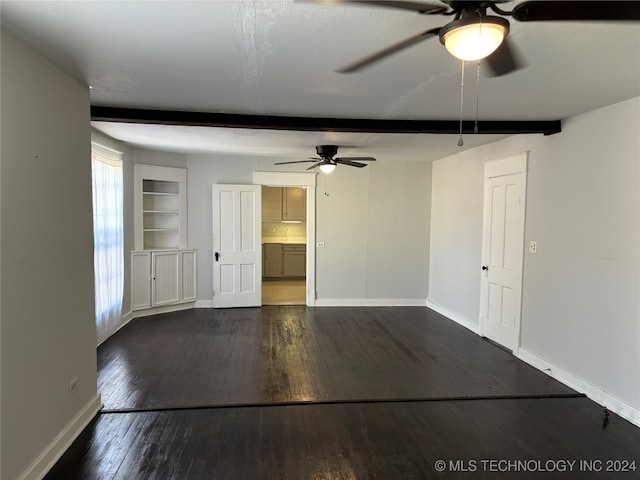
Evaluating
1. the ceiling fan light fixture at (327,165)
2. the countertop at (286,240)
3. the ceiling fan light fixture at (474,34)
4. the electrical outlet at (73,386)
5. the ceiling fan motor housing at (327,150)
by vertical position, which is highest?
the ceiling fan motor housing at (327,150)

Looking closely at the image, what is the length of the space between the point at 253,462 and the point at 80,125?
2.57 metres

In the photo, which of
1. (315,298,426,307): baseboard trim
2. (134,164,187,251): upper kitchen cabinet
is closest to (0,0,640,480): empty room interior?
(134,164,187,251): upper kitchen cabinet

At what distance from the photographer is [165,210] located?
19.9 ft

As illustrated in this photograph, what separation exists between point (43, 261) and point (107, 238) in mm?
2342

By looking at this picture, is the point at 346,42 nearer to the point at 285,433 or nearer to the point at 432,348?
the point at 285,433

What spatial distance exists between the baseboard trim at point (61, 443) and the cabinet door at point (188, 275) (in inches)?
126

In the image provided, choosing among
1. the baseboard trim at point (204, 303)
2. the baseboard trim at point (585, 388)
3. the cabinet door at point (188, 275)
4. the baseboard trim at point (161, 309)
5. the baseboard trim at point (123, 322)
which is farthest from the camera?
the baseboard trim at point (204, 303)

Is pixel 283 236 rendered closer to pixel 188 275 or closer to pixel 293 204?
pixel 293 204

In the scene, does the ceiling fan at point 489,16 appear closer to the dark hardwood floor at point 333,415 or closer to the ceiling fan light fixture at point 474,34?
the ceiling fan light fixture at point 474,34

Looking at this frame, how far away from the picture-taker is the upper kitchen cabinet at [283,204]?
29.9ft

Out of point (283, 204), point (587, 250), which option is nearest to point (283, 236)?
point (283, 204)

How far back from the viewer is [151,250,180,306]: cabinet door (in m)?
5.70

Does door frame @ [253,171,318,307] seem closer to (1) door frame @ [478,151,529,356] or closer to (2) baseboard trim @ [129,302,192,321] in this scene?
(2) baseboard trim @ [129,302,192,321]

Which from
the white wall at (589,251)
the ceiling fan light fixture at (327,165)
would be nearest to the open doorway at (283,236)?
the ceiling fan light fixture at (327,165)
